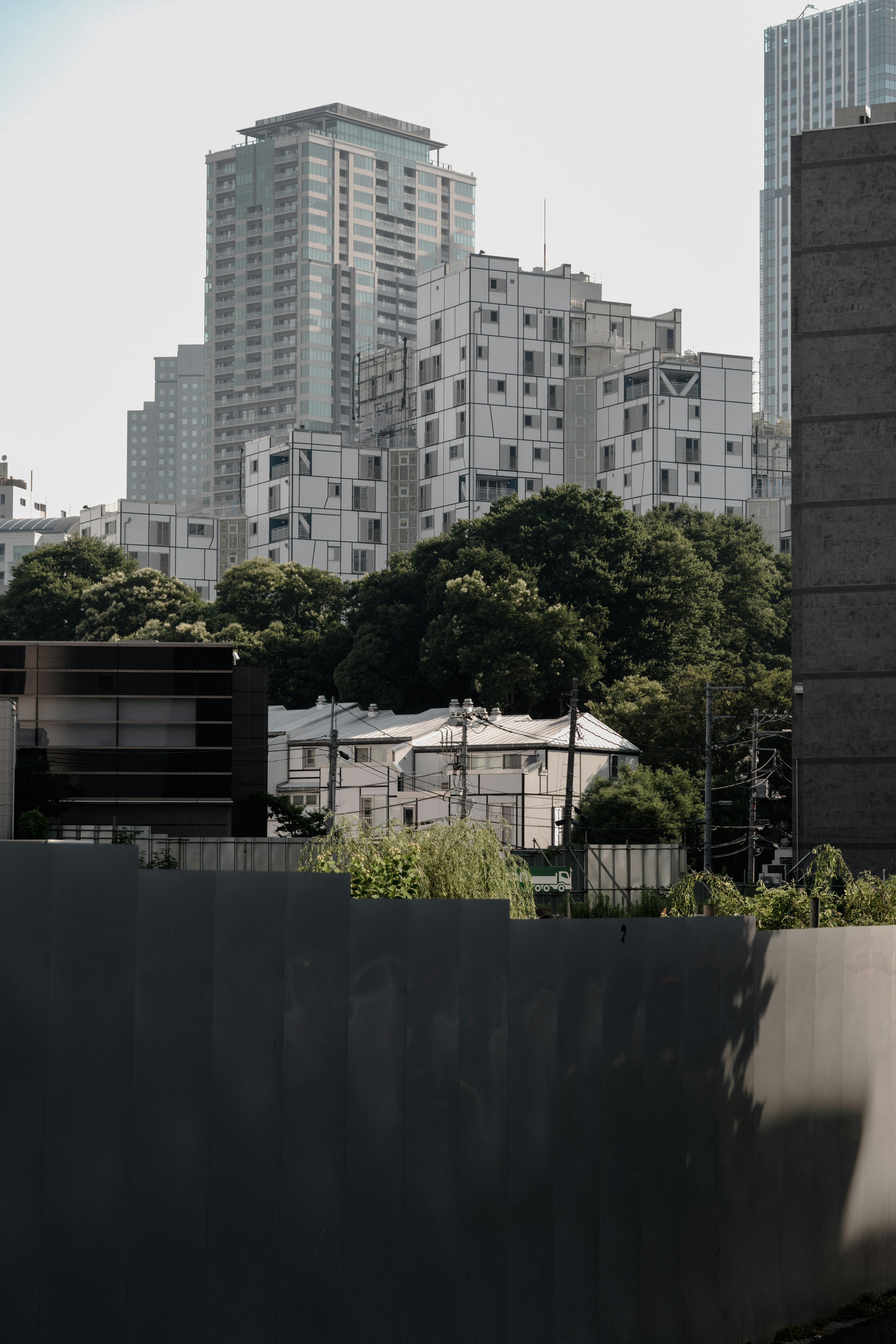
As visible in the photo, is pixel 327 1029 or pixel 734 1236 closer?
pixel 327 1029

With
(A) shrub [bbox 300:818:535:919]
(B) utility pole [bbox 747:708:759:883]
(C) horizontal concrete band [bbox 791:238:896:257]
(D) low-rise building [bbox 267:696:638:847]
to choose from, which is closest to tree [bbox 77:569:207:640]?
(D) low-rise building [bbox 267:696:638:847]

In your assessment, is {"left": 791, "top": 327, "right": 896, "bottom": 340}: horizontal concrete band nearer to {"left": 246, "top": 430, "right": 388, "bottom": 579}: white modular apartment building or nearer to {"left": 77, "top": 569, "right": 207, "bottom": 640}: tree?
{"left": 77, "top": 569, "right": 207, "bottom": 640}: tree

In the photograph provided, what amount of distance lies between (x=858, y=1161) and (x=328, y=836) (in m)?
4.05

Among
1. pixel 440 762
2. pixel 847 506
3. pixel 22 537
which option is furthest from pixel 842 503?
pixel 22 537

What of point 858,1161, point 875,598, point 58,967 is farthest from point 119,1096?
point 875,598

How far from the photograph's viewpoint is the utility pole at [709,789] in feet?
169

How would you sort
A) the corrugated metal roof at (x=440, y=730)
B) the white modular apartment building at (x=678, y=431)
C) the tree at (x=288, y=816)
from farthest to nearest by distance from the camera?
the white modular apartment building at (x=678, y=431)
the corrugated metal roof at (x=440, y=730)
the tree at (x=288, y=816)

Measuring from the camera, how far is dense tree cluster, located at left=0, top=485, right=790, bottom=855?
78312 millimetres

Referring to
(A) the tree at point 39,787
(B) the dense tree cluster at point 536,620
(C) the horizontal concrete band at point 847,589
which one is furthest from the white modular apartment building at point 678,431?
(C) the horizontal concrete band at point 847,589

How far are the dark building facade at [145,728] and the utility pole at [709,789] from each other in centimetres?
1757

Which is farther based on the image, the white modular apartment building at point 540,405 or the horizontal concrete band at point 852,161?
the white modular apartment building at point 540,405

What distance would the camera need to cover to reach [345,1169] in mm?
6883

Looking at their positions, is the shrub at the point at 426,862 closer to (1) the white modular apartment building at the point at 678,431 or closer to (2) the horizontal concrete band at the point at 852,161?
(2) the horizontal concrete band at the point at 852,161

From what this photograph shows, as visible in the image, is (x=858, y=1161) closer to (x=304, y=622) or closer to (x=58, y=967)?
(x=58, y=967)
